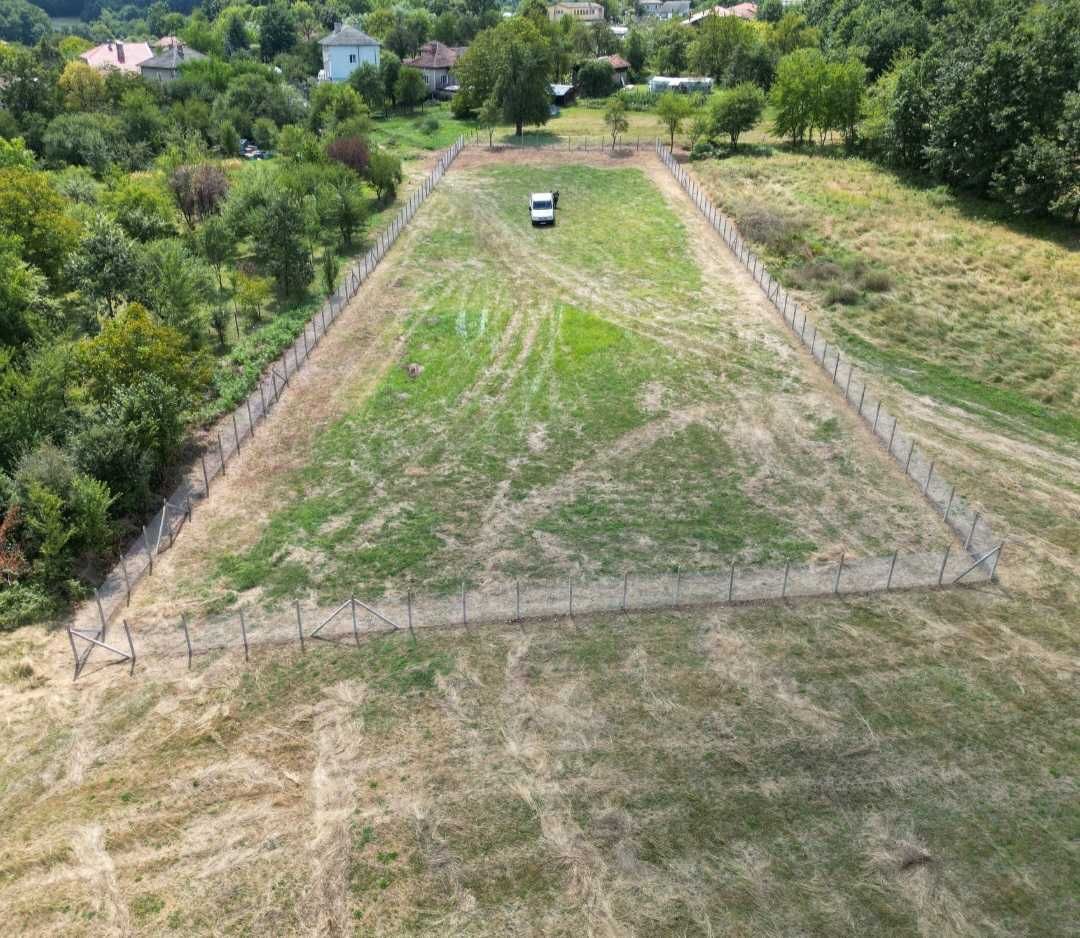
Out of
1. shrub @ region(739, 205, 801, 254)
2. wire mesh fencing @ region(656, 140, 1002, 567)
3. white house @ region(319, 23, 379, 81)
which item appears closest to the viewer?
wire mesh fencing @ region(656, 140, 1002, 567)

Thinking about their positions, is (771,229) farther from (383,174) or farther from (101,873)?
(101,873)

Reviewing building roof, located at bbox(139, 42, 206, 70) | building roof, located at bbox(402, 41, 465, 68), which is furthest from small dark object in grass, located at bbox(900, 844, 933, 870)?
building roof, located at bbox(402, 41, 465, 68)

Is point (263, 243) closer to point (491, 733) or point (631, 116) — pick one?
point (491, 733)

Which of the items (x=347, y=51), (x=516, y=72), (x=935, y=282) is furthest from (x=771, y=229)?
(x=347, y=51)

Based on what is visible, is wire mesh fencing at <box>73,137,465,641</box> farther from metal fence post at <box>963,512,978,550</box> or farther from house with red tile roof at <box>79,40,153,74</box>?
house with red tile roof at <box>79,40,153,74</box>

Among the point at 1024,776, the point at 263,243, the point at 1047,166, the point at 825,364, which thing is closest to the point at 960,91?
the point at 1047,166

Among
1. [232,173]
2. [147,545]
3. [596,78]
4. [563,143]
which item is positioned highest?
[596,78]
